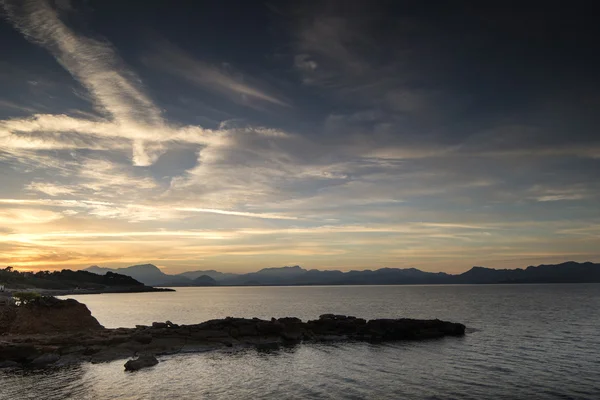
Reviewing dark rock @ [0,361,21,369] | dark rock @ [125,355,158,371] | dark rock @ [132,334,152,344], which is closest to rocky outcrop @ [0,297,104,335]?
dark rock @ [132,334,152,344]

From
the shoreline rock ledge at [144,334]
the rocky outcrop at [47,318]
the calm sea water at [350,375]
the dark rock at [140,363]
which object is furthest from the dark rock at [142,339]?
the rocky outcrop at [47,318]

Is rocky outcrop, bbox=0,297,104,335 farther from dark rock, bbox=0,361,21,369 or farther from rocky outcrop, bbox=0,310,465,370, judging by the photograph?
dark rock, bbox=0,361,21,369

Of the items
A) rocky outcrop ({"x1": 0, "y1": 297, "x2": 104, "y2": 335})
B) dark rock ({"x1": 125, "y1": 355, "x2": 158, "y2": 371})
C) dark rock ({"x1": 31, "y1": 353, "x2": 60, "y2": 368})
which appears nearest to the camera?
dark rock ({"x1": 125, "y1": 355, "x2": 158, "y2": 371})

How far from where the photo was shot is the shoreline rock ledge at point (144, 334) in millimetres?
47188

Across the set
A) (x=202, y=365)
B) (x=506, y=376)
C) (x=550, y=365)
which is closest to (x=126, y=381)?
(x=202, y=365)

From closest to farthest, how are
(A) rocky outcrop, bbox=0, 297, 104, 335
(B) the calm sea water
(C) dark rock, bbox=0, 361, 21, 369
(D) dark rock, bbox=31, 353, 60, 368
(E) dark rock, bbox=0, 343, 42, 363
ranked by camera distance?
(B) the calm sea water < (C) dark rock, bbox=0, 361, 21, 369 < (D) dark rock, bbox=31, 353, 60, 368 < (E) dark rock, bbox=0, 343, 42, 363 < (A) rocky outcrop, bbox=0, 297, 104, 335

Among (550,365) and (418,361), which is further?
(418,361)

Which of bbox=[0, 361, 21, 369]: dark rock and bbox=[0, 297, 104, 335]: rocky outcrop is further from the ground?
bbox=[0, 297, 104, 335]: rocky outcrop

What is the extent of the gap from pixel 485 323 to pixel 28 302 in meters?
86.7

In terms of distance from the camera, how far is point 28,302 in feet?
194

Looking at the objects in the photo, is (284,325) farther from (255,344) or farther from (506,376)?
(506,376)

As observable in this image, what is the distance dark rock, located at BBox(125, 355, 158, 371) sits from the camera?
4203 cm

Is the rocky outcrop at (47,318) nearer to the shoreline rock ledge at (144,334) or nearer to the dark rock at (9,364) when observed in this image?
the shoreline rock ledge at (144,334)

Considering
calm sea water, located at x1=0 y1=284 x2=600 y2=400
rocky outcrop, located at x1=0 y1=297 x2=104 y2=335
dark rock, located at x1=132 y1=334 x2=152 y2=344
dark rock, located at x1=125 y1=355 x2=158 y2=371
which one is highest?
rocky outcrop, located at x1=0 y1=297 x2=104 y2=335
